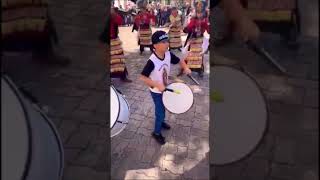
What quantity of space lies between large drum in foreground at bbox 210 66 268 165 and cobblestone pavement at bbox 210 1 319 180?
0.03 metres

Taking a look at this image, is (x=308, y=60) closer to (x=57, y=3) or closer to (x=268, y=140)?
(x=268, y=140)

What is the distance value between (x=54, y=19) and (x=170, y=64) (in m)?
0.60

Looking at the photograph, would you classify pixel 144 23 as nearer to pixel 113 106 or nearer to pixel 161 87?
pixel 161 87

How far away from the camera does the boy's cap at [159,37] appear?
2100 mm

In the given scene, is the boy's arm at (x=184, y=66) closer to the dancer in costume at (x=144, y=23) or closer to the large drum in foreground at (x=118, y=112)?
the dancer in costume at (x=144, y=23)

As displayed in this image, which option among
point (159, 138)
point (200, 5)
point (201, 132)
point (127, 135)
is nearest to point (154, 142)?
point (159, 138)

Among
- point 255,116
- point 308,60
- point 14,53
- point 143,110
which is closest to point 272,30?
point 308,60

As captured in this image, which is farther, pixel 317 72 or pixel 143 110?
pixel 143 110

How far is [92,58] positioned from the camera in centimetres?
211

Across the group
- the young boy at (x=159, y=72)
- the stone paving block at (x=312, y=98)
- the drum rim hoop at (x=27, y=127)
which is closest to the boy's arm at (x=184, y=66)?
the young boy at (x=159, y=72)

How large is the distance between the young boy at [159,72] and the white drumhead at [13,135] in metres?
0.61

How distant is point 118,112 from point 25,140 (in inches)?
18.4

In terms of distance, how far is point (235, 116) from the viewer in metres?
2.12

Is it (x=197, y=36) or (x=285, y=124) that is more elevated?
(x=197, y=36)
